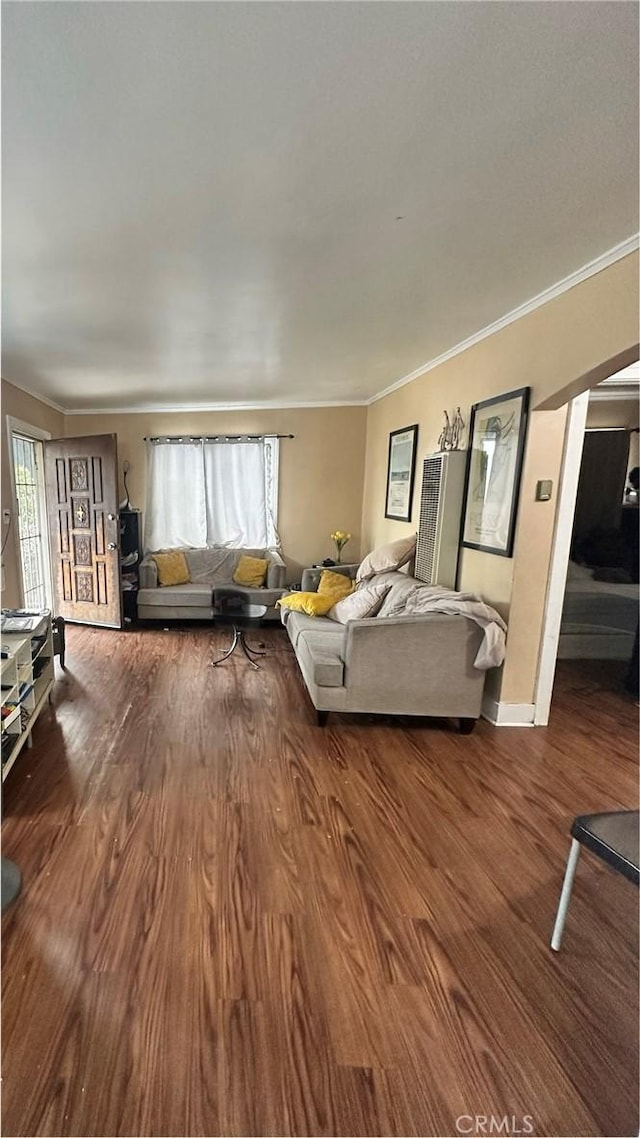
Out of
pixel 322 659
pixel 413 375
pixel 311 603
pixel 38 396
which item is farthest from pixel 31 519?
pixel 413 375

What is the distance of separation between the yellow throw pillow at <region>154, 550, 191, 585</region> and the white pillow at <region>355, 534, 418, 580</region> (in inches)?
84.5

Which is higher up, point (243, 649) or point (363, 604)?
point (363, 604)

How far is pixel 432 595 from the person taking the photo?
2.75 m

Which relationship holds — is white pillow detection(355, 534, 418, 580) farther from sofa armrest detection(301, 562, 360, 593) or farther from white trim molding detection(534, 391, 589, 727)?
white trim molding detection(534, 391, 589, 727)

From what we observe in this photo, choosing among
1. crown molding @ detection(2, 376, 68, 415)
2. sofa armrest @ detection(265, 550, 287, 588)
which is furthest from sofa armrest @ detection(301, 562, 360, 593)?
crown molding @ detection(2, 376, 68, 415)

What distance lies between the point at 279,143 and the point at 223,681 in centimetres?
297

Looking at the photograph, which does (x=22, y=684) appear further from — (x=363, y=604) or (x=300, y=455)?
(x=300, y=455)

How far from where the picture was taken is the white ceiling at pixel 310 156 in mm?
979

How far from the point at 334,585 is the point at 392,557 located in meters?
0.61

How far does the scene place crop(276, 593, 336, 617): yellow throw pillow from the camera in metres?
3.68

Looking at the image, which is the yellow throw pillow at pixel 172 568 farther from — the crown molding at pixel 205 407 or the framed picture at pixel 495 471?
the framed picture at pixel 495 471

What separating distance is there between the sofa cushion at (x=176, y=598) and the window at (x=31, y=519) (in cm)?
106

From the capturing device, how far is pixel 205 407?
5.22m

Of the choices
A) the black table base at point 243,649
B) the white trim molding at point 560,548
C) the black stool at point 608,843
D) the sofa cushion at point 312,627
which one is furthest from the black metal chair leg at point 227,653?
the black stool at point 608,843
